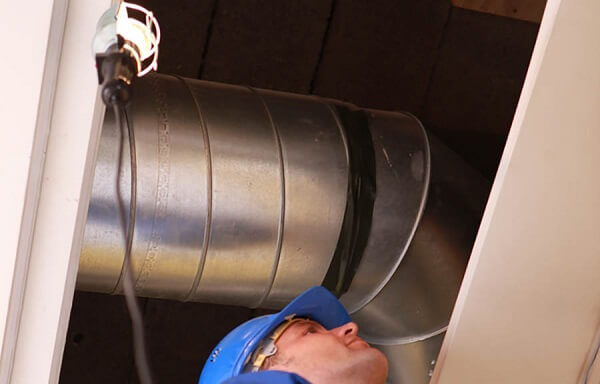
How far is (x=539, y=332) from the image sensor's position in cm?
159

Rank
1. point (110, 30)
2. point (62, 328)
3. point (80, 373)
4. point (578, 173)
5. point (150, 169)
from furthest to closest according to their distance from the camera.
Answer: point (80, 373) → point (150, 169) → point (578, 173) → point (62, 328) → point (110, 30)

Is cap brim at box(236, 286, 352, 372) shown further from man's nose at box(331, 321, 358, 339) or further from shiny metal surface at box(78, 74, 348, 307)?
shiny metal surface at box(78, 74, 348, 307)

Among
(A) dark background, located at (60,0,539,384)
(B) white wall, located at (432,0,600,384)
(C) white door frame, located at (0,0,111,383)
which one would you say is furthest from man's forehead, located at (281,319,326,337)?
(A) dark background, located at (60,0,539,384)

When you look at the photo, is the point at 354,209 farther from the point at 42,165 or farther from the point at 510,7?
the point at 510,7

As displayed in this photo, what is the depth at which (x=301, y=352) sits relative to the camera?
1.33m

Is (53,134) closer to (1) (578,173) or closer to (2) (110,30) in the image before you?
(2) (110,30)

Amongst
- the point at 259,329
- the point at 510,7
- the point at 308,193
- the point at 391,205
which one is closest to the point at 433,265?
the point at 391,205

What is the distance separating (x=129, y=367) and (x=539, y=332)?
1499mm

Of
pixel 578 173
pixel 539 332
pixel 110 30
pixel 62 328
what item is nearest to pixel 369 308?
pixel 539 332

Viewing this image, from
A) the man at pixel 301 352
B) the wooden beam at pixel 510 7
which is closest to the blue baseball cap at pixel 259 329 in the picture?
the man at pixel 301 352

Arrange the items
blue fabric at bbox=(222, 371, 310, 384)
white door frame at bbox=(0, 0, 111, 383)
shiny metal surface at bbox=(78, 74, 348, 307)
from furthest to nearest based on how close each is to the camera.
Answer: shiny metal surface at bbox=(78, 74, 348, 307) < white door frame at bbox=(0, 0, 111, 383) < blue fabric at bbox=(222, 371, 310, 384)

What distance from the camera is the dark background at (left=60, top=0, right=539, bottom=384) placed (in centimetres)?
254

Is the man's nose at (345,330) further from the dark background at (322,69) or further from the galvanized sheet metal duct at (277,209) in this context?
the dark background at (322,69)

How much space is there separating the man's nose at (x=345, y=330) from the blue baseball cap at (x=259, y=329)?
6 cm
